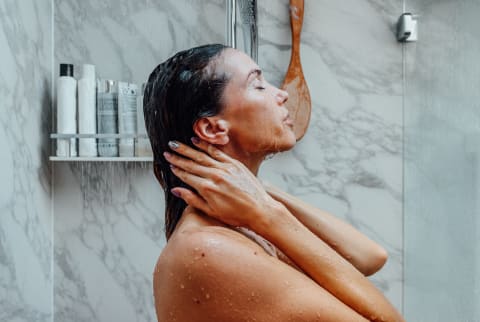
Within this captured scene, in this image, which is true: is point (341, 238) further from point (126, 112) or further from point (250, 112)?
point (126, 112)

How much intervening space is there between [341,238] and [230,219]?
0.31 m

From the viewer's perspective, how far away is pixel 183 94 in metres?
0.86

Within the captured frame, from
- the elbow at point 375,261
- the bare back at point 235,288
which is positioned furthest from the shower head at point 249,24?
the bare back at point 235,288

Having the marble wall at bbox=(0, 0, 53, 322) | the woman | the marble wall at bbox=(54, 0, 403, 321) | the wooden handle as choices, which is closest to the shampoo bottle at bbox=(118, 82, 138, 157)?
the marble wall at bbox=(54, 0, 403, 321)

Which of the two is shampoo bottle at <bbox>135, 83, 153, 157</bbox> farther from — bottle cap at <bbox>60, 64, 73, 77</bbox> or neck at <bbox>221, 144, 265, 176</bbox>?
neck at <bbox>221, 144, 265, 176</bbox>

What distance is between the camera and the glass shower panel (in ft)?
4.67

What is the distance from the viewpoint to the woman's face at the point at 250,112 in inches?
34.2

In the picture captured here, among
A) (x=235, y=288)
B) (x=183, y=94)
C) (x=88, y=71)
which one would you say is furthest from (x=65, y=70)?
(x=235, y=288)

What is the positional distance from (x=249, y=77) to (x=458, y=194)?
0.92 metres

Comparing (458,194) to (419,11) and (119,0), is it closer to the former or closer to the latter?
(419,11)

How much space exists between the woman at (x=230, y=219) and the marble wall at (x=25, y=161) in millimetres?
784

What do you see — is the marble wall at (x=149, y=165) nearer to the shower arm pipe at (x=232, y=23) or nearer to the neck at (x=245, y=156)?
the shower arm pipe at (x=232, y=23)

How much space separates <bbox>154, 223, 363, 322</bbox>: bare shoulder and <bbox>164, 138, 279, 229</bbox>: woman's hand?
59 mm

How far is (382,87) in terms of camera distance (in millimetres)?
1934
